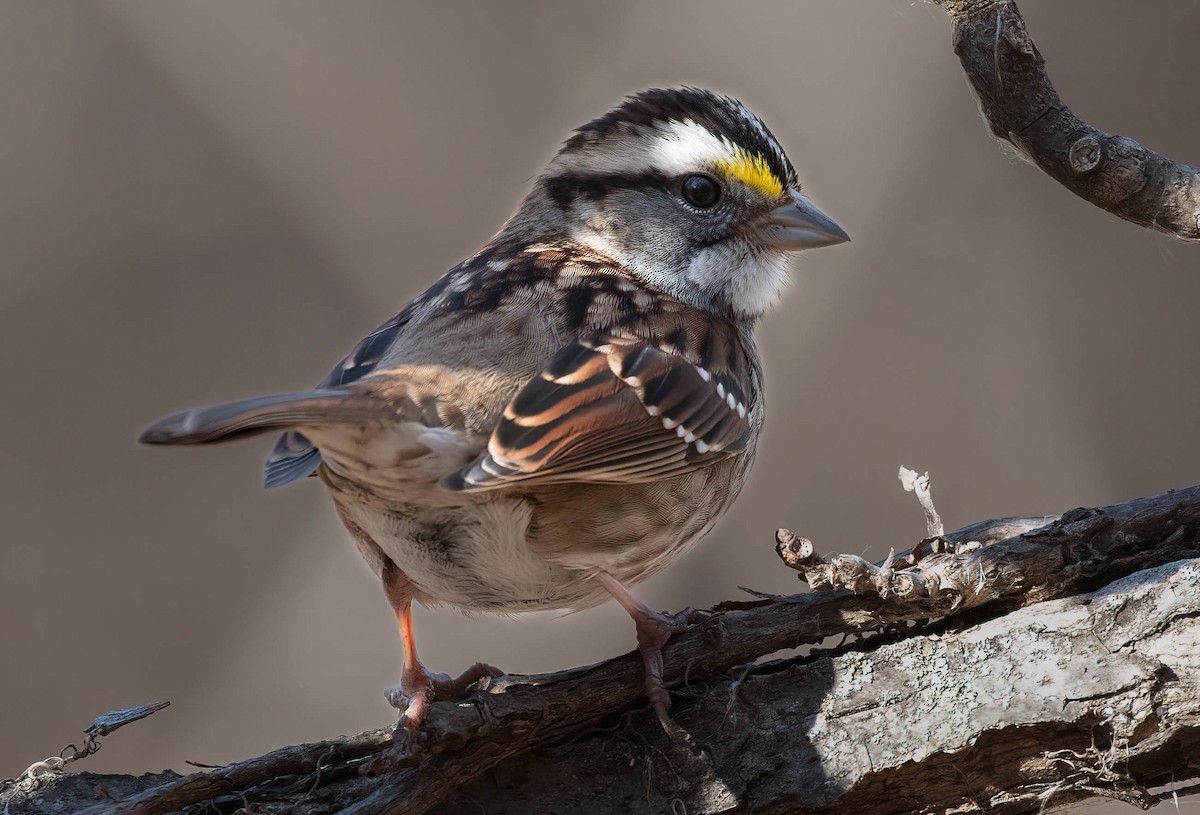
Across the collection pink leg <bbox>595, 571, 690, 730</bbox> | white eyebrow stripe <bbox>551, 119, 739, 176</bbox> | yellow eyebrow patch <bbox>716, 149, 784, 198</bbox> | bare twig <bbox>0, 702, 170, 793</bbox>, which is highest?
white eyebrow stripe <bbox>551, 119, 739, 176</bbox>

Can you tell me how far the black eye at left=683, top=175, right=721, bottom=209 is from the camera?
266 cm

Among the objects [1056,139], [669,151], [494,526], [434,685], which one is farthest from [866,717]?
[669,151]

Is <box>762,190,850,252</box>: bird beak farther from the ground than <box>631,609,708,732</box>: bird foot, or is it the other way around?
<box>762,190,850,252</box>: bird beak

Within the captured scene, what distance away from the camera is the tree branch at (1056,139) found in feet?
6.37

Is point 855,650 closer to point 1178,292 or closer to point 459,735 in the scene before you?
point 459,735

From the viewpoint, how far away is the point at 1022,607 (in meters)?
2.11

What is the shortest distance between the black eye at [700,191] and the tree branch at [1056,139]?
70cm

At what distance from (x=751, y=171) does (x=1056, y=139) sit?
742 millimetres

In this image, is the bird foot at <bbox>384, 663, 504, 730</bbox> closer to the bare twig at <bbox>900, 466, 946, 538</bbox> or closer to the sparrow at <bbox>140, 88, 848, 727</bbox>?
the sparrow at <bbox>140, 88, 848, 727</bbox>

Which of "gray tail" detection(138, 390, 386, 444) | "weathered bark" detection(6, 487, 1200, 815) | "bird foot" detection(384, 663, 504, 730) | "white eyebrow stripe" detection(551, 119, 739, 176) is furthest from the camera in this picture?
"white eyebrow stripe" detection(551, 119, 739, 176)

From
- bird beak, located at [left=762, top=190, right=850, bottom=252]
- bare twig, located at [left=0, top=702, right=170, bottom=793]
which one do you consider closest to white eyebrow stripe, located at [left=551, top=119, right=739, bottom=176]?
bird beak, located at [left=762, top=190, right=850, bottom=252]

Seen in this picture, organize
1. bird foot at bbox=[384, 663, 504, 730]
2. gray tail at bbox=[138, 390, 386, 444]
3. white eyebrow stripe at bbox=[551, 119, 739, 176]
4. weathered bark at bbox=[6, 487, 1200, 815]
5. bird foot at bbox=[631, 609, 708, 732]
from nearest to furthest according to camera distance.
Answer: gray tail at bbox=[138, 390, 386, 444] < weathered bark at bbox=[6, 487, 1200, 815] < bird foot at bbox=[631, 609, 708, 732] < bird foot at bbox=[384, 663, 504, 730] < white eyebrow stripe at bbox=[551, 119, 739, 176]

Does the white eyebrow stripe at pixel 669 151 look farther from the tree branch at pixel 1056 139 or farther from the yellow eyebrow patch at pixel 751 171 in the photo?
the tree branch at pixel 1056 139

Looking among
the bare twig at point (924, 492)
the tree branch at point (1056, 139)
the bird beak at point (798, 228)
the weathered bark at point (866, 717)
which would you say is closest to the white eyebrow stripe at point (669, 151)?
the bird beak at point (798, 228)
